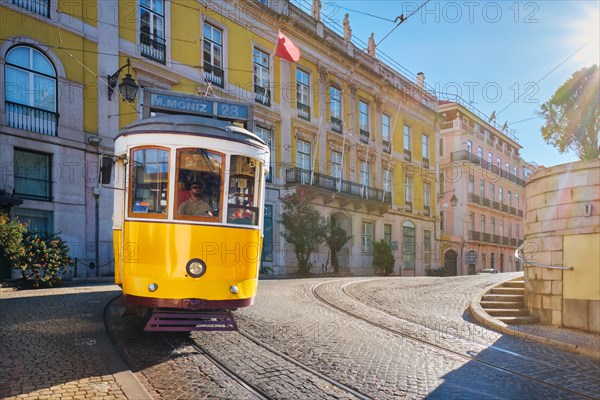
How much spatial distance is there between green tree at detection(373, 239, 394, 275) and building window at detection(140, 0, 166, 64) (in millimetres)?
16407

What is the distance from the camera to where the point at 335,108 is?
2762cm

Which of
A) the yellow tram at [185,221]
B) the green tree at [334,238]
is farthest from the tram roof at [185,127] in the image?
the green tree at [334,238]

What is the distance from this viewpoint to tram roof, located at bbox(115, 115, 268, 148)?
18.9 feet

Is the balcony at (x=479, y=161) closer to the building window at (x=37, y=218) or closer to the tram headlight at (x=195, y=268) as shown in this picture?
the building window at (x=37, y=218)

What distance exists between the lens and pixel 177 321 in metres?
5.41

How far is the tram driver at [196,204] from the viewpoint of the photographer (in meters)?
5.70

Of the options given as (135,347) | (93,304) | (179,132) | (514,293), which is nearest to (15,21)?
(93,304)

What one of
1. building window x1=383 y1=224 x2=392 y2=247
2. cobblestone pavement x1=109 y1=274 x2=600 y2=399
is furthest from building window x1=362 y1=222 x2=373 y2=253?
cobblestone pavement x1=109 y1=274 x2=600 y2=399

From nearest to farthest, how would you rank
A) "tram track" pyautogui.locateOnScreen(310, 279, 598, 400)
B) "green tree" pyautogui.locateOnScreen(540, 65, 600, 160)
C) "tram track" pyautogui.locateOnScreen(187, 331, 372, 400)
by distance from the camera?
1. "tram track" pyautogui.locateOnScreen(187, 331, 372, 400)
2. "tram track" pyautogui.locateOnScreen(310, 279, 598, 400)
3. "green tree" pyautogui.locateOnScreen(540, 65, 600, 160)

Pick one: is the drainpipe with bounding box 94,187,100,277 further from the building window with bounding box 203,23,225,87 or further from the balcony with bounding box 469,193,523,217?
the balcony with bounding box 469,193,523,217

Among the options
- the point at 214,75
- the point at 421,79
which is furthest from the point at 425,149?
the point at 214,75

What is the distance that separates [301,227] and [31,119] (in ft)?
38.7

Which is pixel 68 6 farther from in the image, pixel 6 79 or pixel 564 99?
pixel 564 99

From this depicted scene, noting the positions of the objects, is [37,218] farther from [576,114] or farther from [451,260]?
[451,260]
